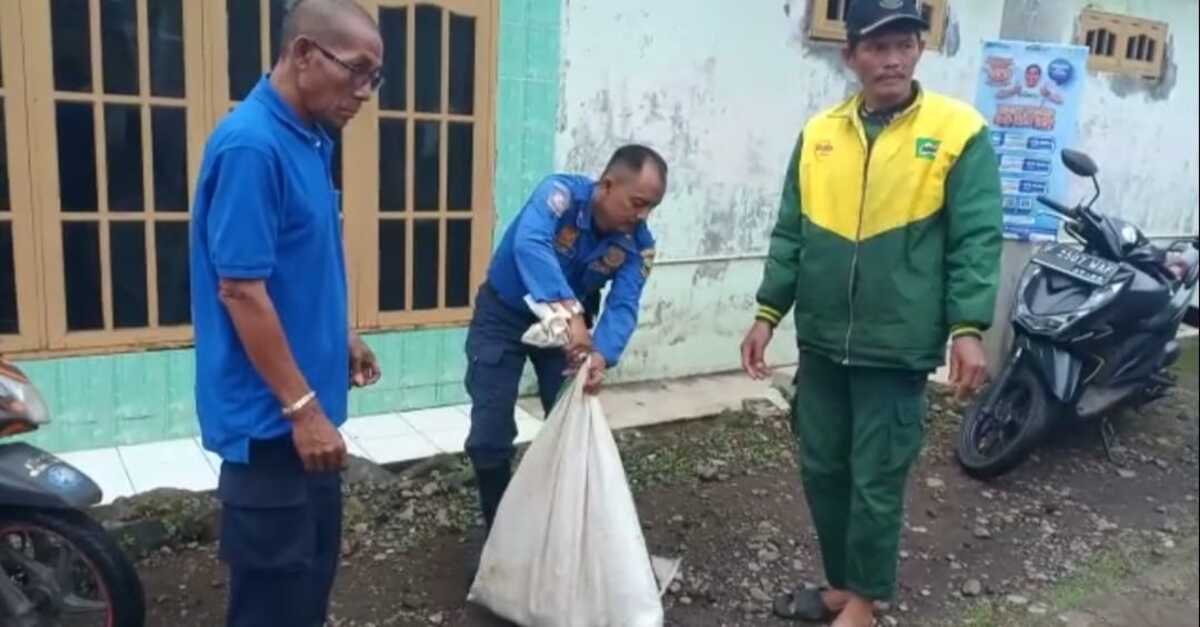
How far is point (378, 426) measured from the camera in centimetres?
466

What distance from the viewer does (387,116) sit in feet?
14.9

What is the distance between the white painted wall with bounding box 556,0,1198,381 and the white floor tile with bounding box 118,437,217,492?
219cm

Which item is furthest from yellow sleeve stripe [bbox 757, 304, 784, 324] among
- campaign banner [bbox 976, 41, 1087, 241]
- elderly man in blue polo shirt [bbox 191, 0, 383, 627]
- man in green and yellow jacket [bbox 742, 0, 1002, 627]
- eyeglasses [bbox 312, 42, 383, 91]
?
campaign banner [bbox 976, 41, 1087, 241]

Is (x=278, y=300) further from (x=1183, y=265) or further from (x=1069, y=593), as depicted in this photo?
(x=1183, y=265)

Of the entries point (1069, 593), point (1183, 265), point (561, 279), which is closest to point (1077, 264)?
point (1183, 265)

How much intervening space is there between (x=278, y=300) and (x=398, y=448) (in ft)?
7.99

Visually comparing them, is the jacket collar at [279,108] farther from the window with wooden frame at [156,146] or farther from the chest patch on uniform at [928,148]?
the window with wooden frame at [156,146]

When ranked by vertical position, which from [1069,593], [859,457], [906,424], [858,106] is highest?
[858,106]

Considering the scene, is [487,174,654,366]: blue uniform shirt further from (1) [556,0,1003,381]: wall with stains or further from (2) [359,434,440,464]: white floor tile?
(1) [556,0,1003,381]: wall with stains

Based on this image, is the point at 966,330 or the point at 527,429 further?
the point at 527,429

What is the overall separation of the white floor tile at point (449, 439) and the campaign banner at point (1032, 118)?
3253 millimetres

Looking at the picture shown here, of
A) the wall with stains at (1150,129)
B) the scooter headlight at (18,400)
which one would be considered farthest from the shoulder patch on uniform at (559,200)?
the wall with stains at (1150,129)

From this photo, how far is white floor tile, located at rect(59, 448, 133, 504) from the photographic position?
3785mm

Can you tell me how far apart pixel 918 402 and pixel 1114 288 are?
2.10 m
